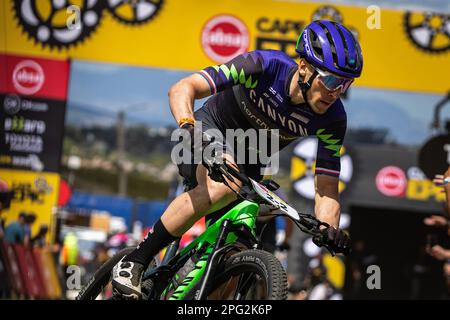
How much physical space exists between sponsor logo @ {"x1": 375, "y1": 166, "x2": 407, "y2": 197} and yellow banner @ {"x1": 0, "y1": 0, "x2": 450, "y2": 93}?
4.80 ft

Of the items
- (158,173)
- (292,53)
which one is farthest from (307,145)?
(158,173)

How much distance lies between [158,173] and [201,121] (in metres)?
46.0

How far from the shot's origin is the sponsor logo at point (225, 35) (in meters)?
13.0

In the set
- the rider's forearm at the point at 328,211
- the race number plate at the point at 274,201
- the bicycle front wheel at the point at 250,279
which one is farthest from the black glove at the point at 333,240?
the rider's forearm at the point at 328,211


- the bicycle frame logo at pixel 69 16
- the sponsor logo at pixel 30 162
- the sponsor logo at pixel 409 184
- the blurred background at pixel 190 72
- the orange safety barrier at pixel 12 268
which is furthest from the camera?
the sponsor logo at pixel 409 184

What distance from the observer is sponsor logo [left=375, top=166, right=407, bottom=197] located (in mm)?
14000

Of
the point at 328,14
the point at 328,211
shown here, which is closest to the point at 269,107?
the point at 328,211

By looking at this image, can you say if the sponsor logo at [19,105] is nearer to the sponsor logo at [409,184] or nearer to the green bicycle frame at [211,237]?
the sponsor logo at [409,184]

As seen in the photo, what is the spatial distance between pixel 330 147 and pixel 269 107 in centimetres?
46

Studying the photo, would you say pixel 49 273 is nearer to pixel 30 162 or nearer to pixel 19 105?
pixel 30 162

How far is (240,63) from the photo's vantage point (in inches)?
194

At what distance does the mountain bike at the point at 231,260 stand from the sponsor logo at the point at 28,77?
8.47 m

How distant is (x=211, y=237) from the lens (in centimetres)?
Result: 495
